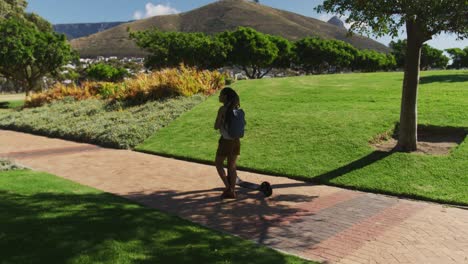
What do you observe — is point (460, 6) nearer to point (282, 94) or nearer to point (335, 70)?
point (282, 94)

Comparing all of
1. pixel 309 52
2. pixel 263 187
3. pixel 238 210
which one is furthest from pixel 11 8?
pixel 238 210

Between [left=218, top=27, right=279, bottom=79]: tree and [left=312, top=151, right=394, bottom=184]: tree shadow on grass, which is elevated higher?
[left=218, top=27, right=279, bottom=79]: tree

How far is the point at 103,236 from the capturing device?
16.0 feet

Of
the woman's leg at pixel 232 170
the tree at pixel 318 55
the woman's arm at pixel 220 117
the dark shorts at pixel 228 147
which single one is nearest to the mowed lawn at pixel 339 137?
the woman's leg at pixel 232 170

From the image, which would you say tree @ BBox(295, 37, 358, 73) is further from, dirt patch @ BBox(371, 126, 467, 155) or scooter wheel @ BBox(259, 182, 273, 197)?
scooter wheel @ BBox(259, 182, 273, 197)

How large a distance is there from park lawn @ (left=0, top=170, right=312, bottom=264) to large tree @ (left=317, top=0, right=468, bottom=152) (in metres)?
4.91

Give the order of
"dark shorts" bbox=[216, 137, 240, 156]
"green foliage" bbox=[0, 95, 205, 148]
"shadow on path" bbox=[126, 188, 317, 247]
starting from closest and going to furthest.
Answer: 1. "shadow on path" bbox=[126, 188, 317, 247]
2. "dark shorts" bbox=[216, 137, 240, 156]
3. "green foliage" bbox=[0, 95, 205, 148]

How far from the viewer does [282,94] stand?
16344mm

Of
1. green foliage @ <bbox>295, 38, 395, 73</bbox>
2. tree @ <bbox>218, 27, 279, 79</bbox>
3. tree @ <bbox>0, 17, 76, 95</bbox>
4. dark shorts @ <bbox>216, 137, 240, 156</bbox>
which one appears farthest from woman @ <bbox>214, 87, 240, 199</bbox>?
green foliage @ <bbox>295, 38, 395, 73</bbox>

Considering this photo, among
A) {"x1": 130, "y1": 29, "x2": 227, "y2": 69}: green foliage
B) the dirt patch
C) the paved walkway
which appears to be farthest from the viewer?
{"x1": 130, "y1": 29, "x2": 227, "y2": 69}: green foliage

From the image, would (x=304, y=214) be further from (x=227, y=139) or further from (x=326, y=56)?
(x=326, y=56)

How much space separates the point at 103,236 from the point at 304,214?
2.87m

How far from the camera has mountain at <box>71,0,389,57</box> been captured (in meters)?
138

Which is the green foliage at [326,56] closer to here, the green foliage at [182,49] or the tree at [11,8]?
the green foliage at [182,49]
